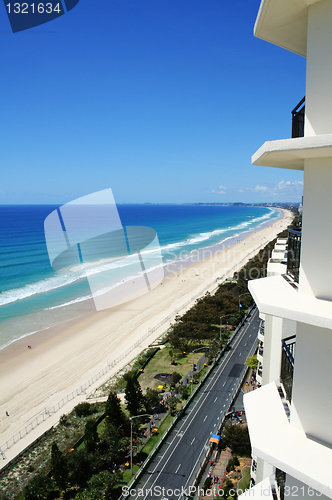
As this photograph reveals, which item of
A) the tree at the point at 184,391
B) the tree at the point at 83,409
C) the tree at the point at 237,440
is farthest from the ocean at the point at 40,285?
the tree at the point at 237,440

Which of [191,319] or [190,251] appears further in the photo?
[190,251]

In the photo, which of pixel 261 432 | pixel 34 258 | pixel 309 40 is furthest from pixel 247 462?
pixel 34 258

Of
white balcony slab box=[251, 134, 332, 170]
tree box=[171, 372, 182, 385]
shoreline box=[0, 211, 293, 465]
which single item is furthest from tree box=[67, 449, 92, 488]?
white balcony slab box=[251, 134, 332, 170]

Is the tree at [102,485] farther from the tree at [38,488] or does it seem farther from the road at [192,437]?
the tree at [38,488]

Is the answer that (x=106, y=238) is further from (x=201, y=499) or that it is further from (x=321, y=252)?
(x=321, y=252)

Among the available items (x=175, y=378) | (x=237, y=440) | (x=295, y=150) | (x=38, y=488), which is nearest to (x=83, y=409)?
(x=38, y=488)

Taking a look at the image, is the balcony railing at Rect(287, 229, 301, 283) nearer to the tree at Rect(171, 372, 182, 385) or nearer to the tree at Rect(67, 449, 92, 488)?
the tree at Rect(67, 449, 92, 488)

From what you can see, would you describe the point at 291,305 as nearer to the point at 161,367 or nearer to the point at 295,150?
the point at 295,150
